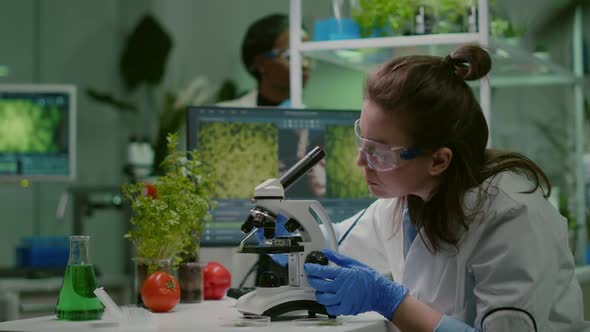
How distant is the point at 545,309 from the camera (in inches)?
71.4

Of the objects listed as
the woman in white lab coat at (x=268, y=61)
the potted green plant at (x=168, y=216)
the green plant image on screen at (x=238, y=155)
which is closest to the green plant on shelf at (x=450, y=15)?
the green plant image on screen at (x=238, y=155)

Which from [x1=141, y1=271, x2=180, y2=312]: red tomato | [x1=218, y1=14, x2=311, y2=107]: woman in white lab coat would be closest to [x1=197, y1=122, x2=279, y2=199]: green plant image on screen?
[x1=141, y1=271, x2=180, y2=312]: red tomato

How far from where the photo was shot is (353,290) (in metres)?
1.83

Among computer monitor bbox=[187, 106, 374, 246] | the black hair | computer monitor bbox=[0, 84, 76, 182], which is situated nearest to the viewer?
computer monitor bbox=[187, 106, 374, 246]

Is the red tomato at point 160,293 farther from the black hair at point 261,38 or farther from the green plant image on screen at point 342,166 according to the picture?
the black hair at point 261,38

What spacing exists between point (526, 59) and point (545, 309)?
1904mm

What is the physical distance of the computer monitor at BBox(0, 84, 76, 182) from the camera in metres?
4.74

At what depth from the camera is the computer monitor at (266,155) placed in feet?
8.25

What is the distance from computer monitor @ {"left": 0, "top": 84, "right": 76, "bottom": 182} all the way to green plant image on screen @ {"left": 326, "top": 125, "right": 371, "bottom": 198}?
247 cm

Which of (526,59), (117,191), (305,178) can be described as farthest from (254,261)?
(117,191)

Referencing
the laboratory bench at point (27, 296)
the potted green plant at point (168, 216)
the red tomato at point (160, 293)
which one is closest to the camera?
the red tomato at point (160, 293)

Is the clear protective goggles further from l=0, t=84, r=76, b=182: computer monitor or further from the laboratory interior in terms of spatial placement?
l=0, t=84, r=76, b=182: computer monitor

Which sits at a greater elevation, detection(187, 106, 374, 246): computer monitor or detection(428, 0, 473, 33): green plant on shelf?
detection(428, 0, 473, 33): green plant on shelf

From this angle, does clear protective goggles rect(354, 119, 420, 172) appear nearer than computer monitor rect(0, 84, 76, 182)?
Yes
